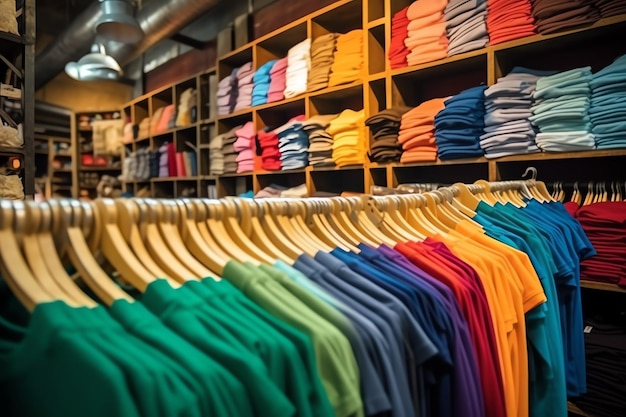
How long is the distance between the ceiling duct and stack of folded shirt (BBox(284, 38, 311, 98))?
802 mm

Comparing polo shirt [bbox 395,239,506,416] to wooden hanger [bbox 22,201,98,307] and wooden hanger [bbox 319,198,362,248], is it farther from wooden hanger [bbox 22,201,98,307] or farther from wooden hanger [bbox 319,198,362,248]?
wooden hanger [bbox 22,201,98,307]

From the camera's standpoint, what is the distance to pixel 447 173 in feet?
8.81

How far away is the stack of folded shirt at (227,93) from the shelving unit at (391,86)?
78mm

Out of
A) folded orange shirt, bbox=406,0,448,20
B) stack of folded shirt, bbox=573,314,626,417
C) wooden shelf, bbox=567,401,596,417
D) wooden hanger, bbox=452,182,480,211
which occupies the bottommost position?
wooden shelf, bbox=567,401,596,417

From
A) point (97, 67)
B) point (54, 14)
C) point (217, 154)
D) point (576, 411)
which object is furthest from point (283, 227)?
point (54, 14)

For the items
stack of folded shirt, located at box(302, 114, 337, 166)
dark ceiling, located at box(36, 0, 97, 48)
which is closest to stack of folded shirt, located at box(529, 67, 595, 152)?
stack of folded shirt, located at box(302, 114, 337, 166)

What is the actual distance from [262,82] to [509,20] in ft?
5.79

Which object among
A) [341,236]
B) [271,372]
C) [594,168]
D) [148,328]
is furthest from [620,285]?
[148,328]

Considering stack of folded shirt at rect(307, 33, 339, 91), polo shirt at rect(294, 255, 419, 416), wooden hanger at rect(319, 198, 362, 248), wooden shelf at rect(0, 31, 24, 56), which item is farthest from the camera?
stack of folded shirt at rect(307, 33, 339, 91)

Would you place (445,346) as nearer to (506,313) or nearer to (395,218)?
(506,313)

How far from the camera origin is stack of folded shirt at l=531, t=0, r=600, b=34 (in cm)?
186

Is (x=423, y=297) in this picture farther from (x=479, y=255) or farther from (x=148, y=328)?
(x=148, y=328)

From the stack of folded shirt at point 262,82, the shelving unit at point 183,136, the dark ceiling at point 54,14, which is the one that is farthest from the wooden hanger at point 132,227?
the dark ceiling at point 54,14

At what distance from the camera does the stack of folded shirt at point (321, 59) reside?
9.45 ft
